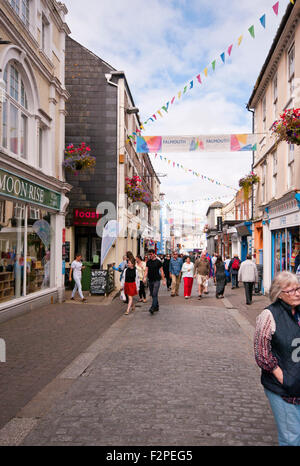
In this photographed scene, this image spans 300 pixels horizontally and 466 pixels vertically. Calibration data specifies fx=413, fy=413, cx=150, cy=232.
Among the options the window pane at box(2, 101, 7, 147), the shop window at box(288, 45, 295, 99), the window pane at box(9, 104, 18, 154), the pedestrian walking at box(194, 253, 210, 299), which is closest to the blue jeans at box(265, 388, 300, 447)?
the window pane at box(2, 101, 7, 147)

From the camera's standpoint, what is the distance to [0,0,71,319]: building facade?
401 inches

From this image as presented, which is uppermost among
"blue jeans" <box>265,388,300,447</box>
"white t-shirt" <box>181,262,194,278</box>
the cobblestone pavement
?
"white t-shirt" <box>181,262,194,278</box>

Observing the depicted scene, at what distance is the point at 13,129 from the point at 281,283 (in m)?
9.69

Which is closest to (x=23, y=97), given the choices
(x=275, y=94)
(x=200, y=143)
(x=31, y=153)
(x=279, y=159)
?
(x=31, y=153)

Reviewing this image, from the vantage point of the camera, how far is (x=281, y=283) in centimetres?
→ 290

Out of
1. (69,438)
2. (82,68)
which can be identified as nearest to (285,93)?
(82,68)

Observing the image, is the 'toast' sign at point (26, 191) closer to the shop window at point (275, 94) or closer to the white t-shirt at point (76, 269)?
the white t-shirt at point (76, 269)

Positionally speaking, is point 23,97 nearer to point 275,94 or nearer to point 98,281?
point 98,281

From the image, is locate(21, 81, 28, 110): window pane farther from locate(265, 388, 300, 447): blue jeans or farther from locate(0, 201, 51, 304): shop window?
locate(265, 388, 300, 447): blue jeans

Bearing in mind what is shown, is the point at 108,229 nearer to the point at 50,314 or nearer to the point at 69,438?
the point at 50,314

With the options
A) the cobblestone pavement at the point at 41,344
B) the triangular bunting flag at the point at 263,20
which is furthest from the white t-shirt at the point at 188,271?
the triangular bunting flag at the point at 263,20

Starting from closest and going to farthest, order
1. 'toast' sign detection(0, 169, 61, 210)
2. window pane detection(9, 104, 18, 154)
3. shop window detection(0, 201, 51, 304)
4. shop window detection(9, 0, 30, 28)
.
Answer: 'toast' sign detection(0, 169, 61, 210) → shop window detection(0, 201, 51, 304) → shop window detection(9, 0, 30, 28) → window pane detection(9, 104, 18, 154)

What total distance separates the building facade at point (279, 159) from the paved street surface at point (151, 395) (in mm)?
5810

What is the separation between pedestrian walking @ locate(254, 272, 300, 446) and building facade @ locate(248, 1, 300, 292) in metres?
9.46
